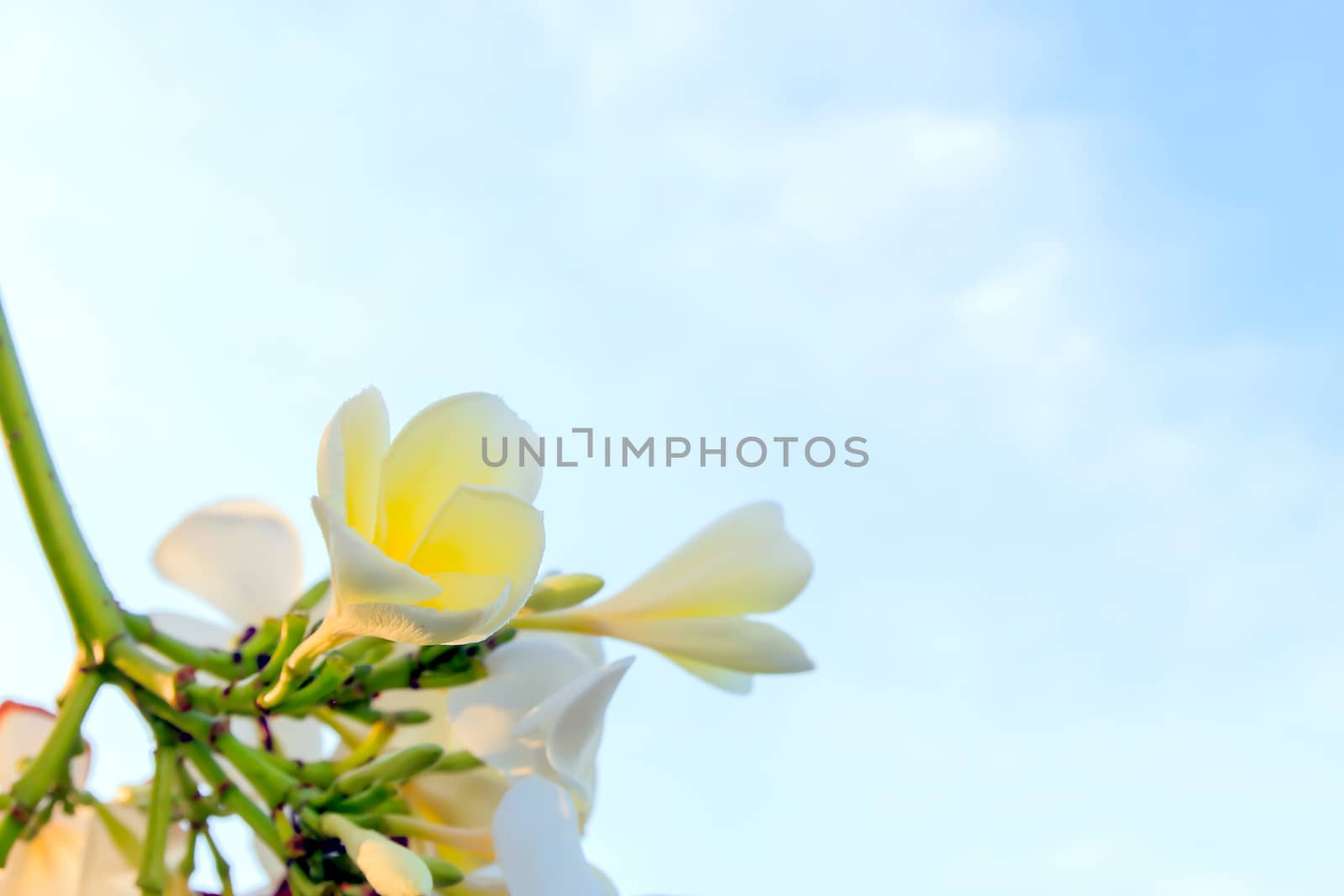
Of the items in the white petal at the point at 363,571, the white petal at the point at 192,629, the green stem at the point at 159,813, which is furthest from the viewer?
the white petal at the point at 192,629

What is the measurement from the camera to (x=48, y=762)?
1.07 m

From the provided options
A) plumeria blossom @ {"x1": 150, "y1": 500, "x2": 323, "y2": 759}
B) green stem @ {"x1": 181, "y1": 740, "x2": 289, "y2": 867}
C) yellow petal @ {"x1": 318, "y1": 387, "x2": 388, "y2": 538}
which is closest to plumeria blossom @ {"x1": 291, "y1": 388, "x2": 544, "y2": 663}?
yellow petal @ {"x1": 318, "y1": 387, "x2": 388, "y2": 538}

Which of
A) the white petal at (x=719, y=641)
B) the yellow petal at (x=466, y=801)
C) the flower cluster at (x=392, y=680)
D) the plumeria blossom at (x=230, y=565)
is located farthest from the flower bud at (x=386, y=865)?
the plumeria blossom at (x=230, y=565)

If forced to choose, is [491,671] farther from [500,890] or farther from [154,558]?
[154,558]

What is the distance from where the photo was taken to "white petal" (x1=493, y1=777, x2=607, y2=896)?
37.9 inches

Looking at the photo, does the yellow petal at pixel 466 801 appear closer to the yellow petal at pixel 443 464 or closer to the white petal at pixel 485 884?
the white petal at pixel 485 884

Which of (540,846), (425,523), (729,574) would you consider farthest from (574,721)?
(729,574)

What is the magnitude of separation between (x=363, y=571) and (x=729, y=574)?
0.51 metres

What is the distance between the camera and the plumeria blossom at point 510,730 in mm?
1034

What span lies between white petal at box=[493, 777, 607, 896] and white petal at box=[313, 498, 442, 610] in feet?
0.68

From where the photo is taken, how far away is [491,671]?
4.02 ft

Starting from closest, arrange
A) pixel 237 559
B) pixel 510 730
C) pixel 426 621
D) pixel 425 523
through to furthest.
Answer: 1. pixel 426 621
2. pixel 425 523
3. pixel 510 730
4. pixel 237 559

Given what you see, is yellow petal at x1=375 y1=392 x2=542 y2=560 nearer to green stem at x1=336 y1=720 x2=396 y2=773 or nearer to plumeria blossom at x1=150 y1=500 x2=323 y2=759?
green stem at x1=336 y1=720 x2=396 y2=773

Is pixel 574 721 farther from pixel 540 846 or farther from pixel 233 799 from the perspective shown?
pixel 233 799
